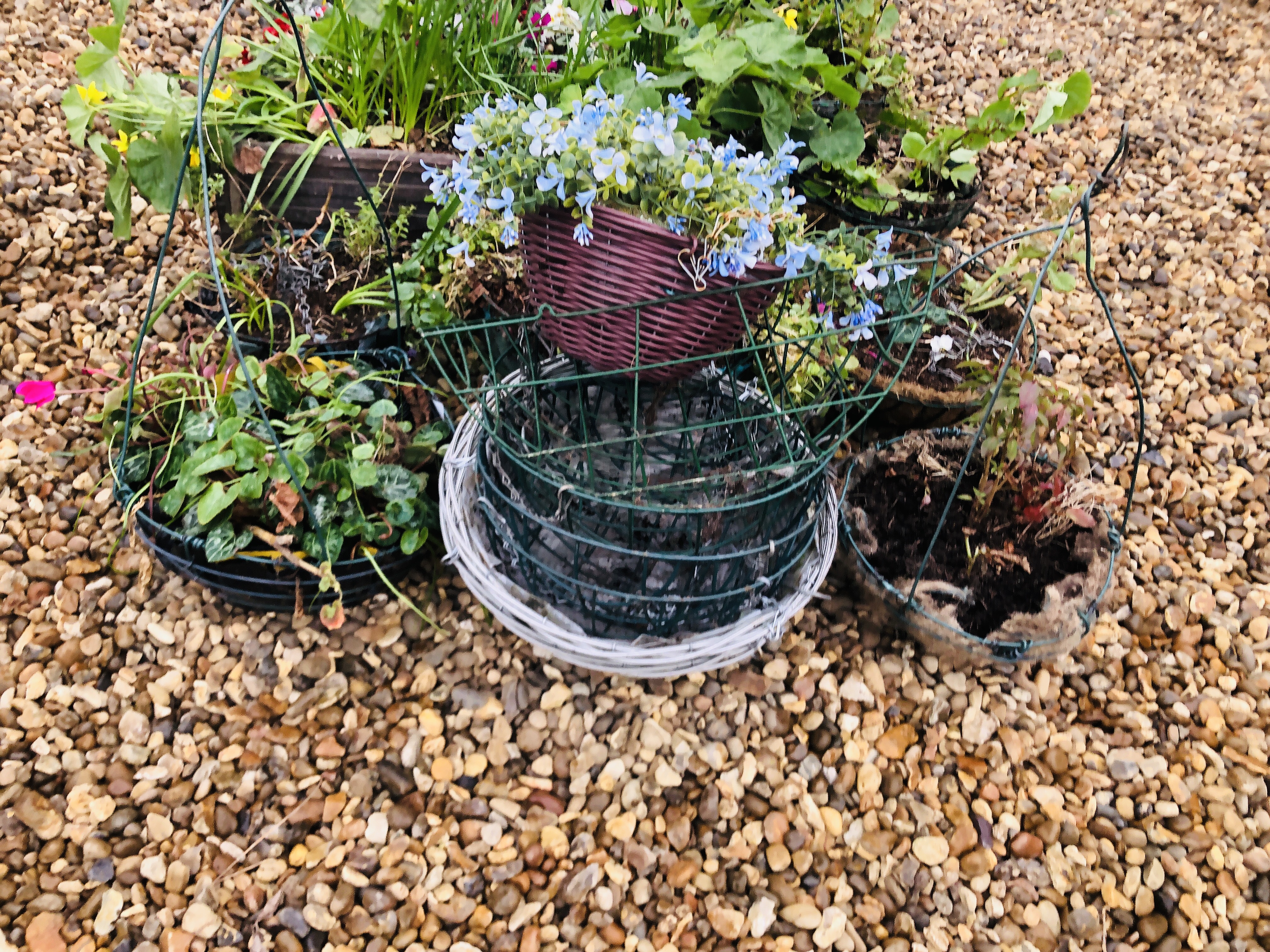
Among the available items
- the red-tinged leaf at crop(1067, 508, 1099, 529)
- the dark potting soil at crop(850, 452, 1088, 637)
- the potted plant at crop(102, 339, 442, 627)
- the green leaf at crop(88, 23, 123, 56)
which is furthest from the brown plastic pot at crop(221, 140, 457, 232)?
the red-tinged leaf at crop(1067, 508, 1099, 529)

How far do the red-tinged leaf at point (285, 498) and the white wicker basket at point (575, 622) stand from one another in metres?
0.27

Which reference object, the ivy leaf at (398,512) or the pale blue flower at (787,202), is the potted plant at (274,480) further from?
the pale blue flower at (787,202)

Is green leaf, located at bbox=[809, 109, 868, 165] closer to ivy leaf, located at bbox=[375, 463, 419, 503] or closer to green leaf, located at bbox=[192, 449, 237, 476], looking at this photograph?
ivy leaf, located at bbox=[375, 463, 419, 503]

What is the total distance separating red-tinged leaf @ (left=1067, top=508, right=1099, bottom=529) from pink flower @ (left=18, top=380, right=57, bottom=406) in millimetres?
2060

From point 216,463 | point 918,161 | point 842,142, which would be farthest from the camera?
point 918,161

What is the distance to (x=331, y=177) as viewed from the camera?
2.11 m

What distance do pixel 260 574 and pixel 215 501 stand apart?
0.21m

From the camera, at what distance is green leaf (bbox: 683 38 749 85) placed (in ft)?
5.56

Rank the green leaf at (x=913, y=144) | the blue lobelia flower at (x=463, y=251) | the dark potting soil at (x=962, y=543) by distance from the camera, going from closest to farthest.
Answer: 1. the blue lobelia flower at (x=463, y=251)
2. the dark potting soil at (x=962, y=543)
3. the green leaf at (x=913, y=144)

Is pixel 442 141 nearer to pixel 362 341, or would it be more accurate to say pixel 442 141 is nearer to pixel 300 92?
pixel 300 92

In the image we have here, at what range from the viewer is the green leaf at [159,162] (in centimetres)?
169

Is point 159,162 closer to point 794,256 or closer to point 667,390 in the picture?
point 667,390

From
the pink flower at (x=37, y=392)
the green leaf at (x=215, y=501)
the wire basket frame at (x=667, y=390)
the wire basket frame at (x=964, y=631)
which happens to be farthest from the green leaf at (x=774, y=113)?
the pink flower at (x=37, y=392)

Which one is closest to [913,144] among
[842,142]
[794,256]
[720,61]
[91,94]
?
[842,142]
